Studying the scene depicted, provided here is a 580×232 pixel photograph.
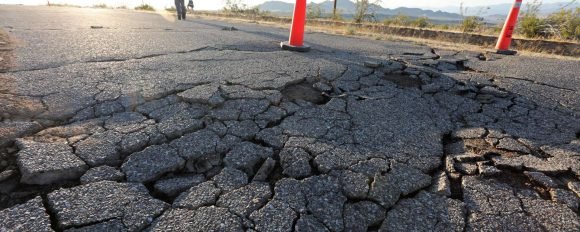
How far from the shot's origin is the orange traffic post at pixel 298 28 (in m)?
4.53

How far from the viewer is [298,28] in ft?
15.3

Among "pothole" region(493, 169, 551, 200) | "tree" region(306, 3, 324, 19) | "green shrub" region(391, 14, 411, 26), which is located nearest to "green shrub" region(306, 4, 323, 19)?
"tree" region(306, 3, 324, 19)

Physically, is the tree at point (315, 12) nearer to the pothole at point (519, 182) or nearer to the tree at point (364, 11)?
the tree at point (364, 11)

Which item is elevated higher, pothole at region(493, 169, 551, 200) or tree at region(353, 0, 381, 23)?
tree at region(353, 0, 381, 23)

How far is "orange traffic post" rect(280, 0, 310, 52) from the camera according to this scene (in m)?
4.53

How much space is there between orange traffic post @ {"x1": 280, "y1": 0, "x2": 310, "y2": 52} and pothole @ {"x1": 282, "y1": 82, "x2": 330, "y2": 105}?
5.58ft

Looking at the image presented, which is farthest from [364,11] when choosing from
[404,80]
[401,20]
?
[404,80]

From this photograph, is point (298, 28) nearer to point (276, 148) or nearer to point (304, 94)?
point (304, 94)

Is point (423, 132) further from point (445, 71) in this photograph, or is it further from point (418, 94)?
point (445, 71)

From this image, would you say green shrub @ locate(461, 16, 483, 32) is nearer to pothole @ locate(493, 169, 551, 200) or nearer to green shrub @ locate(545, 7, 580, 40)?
green shrub @ locate(545, 7, 580, 40)

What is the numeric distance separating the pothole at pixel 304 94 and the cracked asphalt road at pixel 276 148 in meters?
0.02

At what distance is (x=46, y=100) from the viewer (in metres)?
2.34

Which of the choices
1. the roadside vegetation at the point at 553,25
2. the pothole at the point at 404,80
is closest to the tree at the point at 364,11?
the roadside vegetation at the point at 553,25

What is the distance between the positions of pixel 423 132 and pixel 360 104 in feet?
2.04
